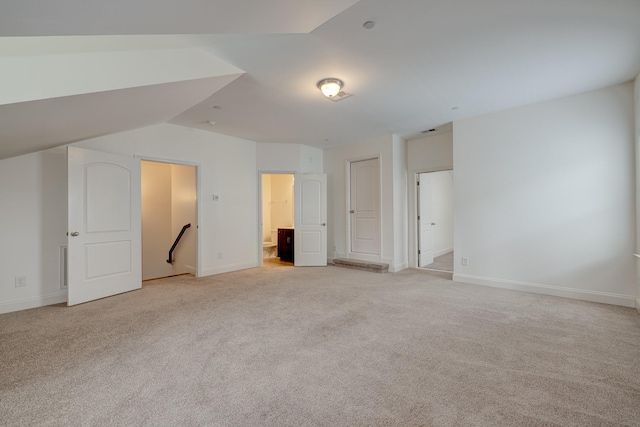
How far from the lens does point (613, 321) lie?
2.77m

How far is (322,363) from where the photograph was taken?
6.59 ft

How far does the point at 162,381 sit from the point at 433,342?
2062mm

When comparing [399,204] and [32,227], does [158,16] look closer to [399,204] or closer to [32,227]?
[32,227]

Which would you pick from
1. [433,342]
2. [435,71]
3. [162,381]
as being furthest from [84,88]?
[433,342]

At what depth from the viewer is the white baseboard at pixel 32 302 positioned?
3154 mm

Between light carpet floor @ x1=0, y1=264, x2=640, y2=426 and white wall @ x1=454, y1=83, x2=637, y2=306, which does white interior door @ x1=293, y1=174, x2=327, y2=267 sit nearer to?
light carpet floor @ x1=0, y1=264, x2=640, y2=426

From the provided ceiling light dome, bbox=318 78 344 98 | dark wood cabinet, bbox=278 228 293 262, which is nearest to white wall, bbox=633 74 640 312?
ceiling light dome, bbox=318 78 344 98

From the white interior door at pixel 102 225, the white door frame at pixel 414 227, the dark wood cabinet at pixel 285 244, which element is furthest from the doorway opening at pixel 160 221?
the white door frame at pixel 414 227

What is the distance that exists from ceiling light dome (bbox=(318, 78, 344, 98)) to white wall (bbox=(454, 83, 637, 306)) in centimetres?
241

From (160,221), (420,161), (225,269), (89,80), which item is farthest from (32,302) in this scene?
(420,161)

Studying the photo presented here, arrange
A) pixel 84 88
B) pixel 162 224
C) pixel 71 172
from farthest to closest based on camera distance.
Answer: pixel 162 224 < pixel 71 172 < pixel 84 88

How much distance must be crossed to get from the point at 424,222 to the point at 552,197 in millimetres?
2450

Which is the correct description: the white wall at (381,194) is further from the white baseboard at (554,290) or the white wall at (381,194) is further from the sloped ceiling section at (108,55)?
the sloped ceiling section at (108,55)

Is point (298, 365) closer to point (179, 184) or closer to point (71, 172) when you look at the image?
point (71, 172)
